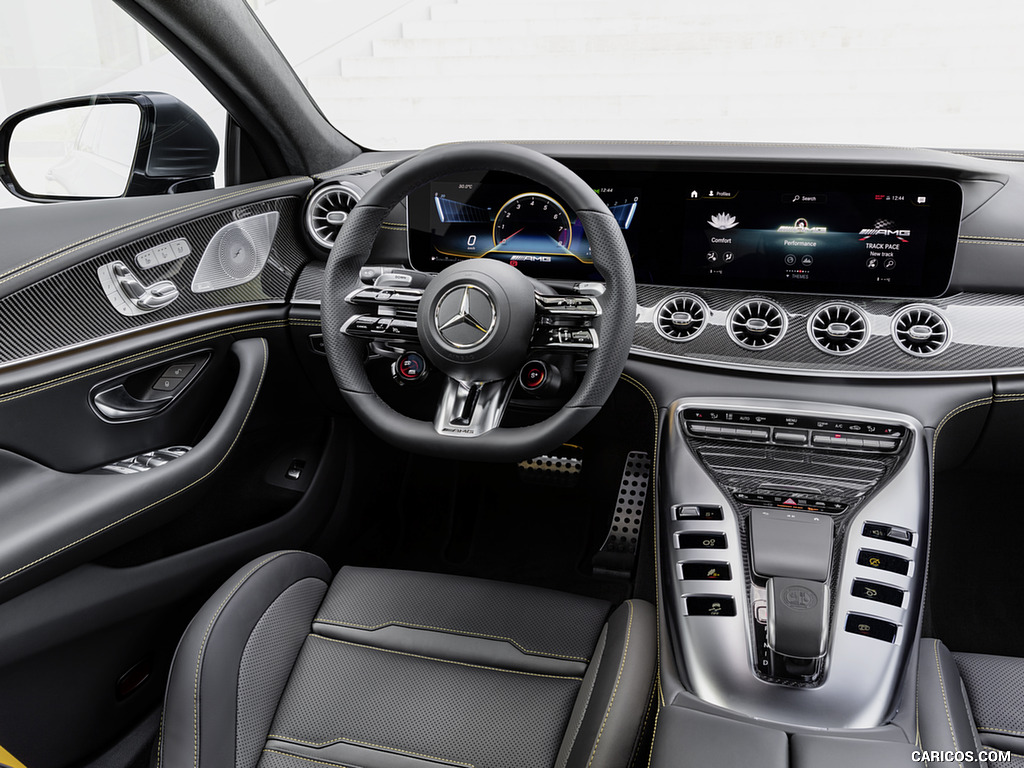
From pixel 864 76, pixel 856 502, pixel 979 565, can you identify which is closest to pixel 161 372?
pixel 856 502

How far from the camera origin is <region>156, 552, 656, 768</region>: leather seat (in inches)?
45.2

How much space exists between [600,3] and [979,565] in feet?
5.98

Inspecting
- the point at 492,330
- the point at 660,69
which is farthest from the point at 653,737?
the point at 660,69

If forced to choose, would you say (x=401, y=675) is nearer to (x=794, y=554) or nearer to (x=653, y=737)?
(x=653, y=737)

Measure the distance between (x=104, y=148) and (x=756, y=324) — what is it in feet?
5.19

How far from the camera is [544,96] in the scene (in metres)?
2.11

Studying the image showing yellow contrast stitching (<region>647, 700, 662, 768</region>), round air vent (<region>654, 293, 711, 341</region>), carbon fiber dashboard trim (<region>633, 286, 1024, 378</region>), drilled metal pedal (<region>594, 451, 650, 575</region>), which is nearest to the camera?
yellow contrast stitching (<region>647, 700, 662, 768</region>)

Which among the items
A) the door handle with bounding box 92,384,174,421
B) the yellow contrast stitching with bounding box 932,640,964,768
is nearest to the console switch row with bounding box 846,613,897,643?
the yellow contrast stitching with bounding box 932,640,964,768

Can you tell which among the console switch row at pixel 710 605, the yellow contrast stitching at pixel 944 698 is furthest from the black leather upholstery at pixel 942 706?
the console switch row at pixel 710 605

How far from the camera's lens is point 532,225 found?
168 centimetres

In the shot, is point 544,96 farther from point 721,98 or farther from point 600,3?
point 721,98

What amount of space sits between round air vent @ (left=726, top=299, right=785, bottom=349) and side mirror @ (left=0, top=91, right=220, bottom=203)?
4.24 ft

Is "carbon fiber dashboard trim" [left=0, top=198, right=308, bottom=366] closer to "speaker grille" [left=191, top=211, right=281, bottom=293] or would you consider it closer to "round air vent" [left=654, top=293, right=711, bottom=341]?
"speaker grille" [left=191, top=211, right=281, bottom=293]

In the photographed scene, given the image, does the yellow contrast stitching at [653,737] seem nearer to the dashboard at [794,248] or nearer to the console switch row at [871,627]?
the console switch row at [871,627]
